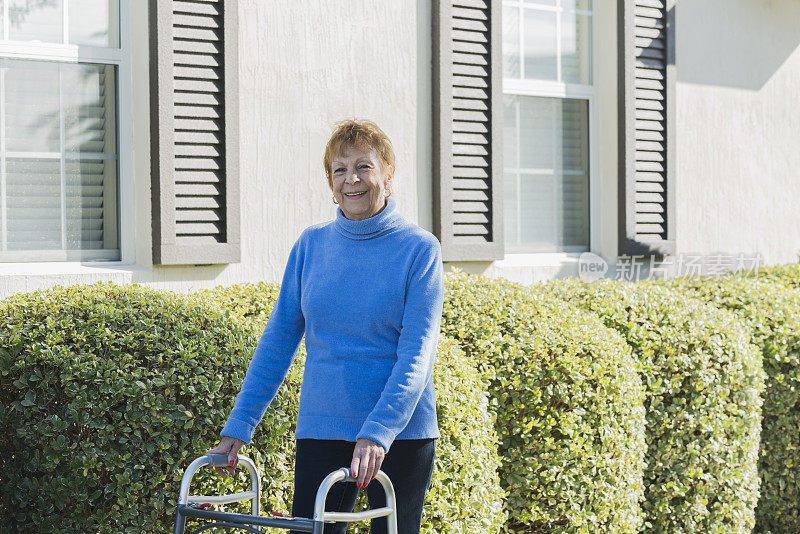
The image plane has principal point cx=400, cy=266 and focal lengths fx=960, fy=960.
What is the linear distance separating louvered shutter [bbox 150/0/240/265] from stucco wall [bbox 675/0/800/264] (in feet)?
12.3

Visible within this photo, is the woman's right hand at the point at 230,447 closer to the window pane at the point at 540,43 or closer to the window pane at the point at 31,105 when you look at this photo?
the window pane at the point at 31,105

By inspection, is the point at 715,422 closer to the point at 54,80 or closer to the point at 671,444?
the point at 671,444

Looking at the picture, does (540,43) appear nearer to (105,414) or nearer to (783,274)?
(783,274)

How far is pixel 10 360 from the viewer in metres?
3.54

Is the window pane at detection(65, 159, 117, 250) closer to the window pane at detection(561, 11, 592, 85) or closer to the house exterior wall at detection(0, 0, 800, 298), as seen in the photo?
the house exterior wall at detection(0, 0, 800, 298)

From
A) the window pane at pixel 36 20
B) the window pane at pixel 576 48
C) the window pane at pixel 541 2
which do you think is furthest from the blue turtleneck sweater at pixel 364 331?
the window pane at pixel 576 48

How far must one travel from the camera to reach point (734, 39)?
773 cm

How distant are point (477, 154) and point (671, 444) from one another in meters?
2.27

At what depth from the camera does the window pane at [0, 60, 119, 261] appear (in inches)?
197

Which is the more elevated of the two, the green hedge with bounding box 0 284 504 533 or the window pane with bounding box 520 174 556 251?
the window pane with bounding box 520 174 556 251

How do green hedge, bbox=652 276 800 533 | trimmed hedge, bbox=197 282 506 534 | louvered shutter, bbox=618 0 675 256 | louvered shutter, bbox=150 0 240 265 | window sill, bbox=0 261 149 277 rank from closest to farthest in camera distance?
1. trimmed hedge, bbox=197 282 506 534
2. window sill, bbox=0 261 149 277
3. louvered shutter, bbox=150 0 240 265
4. green hedge, bbox=652 276 800 533
5. louvered shutter, bbox=618 0 675 256

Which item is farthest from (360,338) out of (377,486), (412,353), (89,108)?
(89,108)

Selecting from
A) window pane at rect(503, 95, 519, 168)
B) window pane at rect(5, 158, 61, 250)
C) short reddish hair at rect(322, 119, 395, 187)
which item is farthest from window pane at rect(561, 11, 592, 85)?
short reddish hair at rect(322, 119, 395, 187)

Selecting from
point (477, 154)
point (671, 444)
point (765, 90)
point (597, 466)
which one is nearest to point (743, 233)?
point (765, 90)
